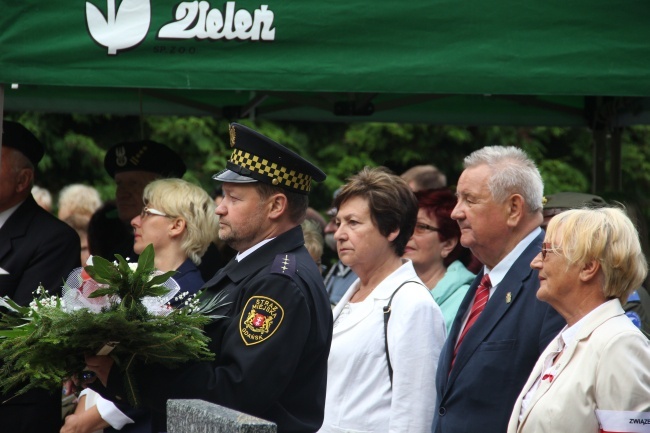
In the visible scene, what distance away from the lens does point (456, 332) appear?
13.2 ft

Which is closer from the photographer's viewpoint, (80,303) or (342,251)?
(80,303)

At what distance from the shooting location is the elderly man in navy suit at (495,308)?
145 inches

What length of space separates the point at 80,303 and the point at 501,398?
152 centimetres

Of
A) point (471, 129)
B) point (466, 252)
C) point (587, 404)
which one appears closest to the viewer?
point (587, 404)

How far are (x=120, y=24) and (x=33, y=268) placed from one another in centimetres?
123

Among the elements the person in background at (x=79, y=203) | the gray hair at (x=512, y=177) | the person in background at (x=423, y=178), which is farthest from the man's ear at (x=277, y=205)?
the person in background at (x=79, y=203)

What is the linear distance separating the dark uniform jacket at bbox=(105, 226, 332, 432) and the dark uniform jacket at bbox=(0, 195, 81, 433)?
3.78ft

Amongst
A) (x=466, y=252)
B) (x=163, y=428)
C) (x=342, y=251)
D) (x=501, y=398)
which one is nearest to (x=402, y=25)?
(x=342, y=251)

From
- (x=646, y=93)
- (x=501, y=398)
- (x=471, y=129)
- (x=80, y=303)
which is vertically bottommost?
(x=471, y=129)

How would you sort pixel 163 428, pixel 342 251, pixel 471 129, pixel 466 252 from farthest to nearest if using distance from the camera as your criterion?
pixel 471 129
pixel 466 252
pixel 342 251
pixel 163 428

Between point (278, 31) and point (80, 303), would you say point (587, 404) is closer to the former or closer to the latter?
point (80, 303)

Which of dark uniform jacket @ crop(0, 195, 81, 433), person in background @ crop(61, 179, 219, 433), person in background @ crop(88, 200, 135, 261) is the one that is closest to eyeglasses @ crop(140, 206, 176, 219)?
person in background @ crop(61, 179, 219, 433)

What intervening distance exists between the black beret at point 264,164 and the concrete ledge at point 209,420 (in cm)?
145

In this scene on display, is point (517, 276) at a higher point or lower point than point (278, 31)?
lower
